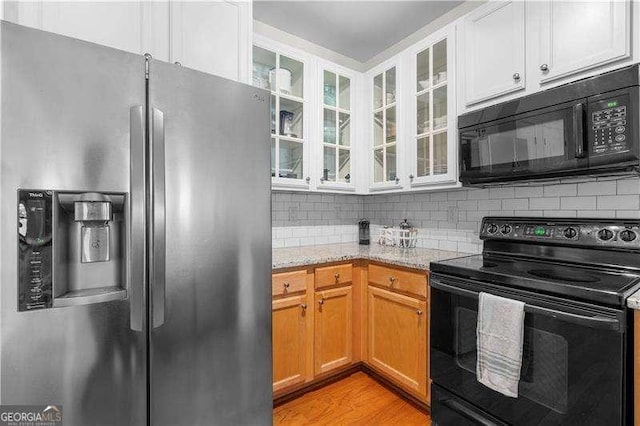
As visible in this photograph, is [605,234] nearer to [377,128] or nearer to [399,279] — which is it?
[399,279]

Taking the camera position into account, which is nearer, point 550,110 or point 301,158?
point 550,110

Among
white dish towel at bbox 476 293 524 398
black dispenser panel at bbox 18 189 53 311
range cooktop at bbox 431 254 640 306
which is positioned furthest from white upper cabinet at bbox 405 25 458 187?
black dispenser panel at bbox 18 189 53 311

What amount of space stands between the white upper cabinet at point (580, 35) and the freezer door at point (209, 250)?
140cm

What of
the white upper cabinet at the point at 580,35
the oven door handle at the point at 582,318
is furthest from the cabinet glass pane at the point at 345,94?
the oven door handle at the point at 582,318

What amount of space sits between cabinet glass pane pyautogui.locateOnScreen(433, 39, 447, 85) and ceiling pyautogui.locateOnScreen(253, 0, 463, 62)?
11.9 inches

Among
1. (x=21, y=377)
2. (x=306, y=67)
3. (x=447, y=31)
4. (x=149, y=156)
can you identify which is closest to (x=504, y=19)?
(x=447, y=31)

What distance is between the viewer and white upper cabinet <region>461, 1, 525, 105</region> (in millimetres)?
1631

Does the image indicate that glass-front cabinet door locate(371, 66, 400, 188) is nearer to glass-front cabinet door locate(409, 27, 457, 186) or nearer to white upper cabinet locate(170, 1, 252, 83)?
glass-front cabinet door locate(409, 27, 457, 186)

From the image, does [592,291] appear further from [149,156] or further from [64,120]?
[64,120]

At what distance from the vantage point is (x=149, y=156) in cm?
102

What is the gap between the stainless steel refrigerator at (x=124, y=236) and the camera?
2.87 feet

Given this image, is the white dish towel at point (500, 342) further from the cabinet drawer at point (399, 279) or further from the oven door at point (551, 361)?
the cabinet drawer at point (399, 279)

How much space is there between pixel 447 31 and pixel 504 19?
1.21ft

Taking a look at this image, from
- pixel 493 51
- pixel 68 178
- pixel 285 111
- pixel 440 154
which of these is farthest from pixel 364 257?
pixel 68 178
